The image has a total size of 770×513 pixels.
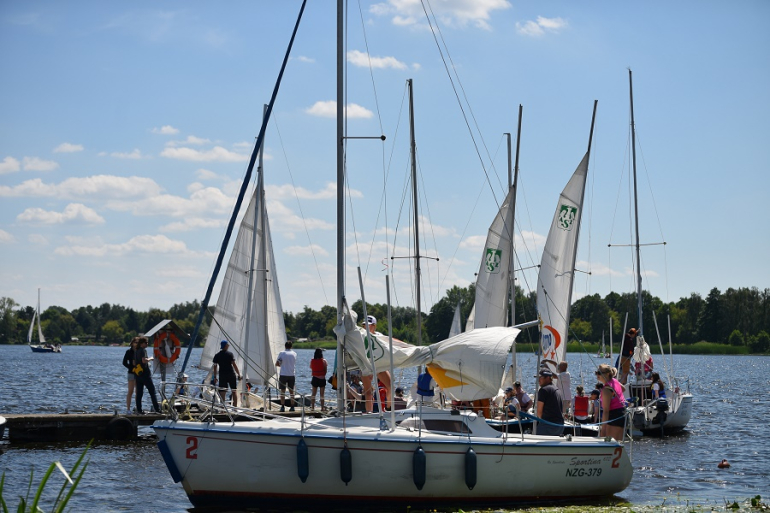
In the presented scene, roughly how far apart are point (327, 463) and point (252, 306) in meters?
12.4

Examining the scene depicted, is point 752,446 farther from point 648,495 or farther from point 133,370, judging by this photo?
point 133,370

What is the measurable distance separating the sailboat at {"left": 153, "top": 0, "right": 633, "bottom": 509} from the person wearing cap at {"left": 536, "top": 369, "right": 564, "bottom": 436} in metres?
0.84

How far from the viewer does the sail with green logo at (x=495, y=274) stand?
88.0 feet

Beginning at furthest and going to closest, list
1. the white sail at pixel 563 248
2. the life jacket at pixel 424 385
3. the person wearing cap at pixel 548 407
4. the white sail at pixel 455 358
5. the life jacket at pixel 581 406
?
the white sail at pixel 563 248
the life jacket at pixel 581 406
the life jacket at pixel 424 385
the person wearing cap at pixel 548 407
the white sail at pixel 455 358

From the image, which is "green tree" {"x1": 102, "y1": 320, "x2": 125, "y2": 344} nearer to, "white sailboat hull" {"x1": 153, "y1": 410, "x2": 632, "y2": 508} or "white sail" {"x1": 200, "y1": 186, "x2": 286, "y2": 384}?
"white sail" {"x1": 200, "y1": 186, "x2": 286, "y2": 384}

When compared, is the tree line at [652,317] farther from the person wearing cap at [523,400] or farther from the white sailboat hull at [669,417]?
the person wearing cap at [523,400]

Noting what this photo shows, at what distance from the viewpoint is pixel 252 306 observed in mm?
26234

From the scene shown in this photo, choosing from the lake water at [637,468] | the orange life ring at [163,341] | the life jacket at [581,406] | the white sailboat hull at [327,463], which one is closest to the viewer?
the white sailboat hull at [327,463]

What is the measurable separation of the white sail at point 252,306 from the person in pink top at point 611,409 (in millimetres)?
11799

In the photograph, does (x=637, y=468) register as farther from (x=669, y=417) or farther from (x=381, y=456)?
(x=381, y=456)

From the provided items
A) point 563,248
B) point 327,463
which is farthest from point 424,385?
point 563,248

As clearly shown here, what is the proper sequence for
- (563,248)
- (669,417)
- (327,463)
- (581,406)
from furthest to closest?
(669,417) < (563,248) < (581,406) < (327,463)

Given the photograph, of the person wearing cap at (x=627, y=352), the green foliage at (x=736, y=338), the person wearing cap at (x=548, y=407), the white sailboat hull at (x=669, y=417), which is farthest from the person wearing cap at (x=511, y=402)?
the green foliage at (x=736, y=338)

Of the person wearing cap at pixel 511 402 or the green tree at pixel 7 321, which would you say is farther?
the green tree at pixel 7 321
